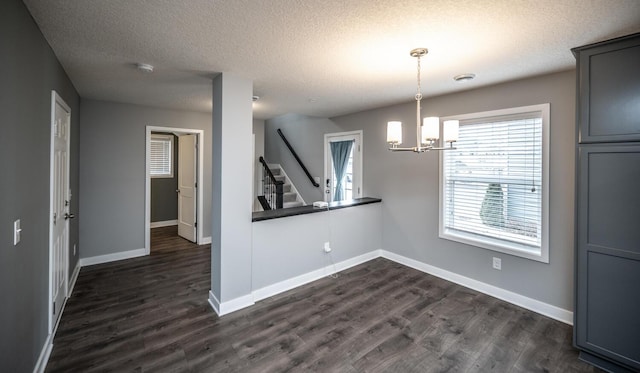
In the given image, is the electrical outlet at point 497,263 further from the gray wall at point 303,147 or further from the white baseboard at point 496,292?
the gray wall at point 303,147

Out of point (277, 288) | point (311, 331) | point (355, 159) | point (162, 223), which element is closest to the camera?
point (311, 331)

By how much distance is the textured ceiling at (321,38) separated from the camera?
67.1 inches

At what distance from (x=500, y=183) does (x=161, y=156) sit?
268 inches

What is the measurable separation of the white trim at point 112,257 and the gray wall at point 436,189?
3764 mm

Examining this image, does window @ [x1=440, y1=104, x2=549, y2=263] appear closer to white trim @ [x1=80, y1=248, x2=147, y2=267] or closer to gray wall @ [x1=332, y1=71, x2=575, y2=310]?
gray wall @ [x1=332, y1=71, x2=575, y2=310]

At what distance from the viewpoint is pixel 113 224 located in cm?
430

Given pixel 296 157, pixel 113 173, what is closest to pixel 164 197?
pixel 113 173

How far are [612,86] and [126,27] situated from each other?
11.2 feet

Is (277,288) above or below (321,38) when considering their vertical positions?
below

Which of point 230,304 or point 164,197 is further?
point 164,197

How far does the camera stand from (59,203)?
2.75 meters

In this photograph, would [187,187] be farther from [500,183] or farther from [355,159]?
[500,183]

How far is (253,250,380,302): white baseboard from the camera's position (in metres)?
3.21

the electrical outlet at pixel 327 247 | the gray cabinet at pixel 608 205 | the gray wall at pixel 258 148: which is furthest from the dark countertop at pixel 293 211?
the gray wall at pixel 258 148
